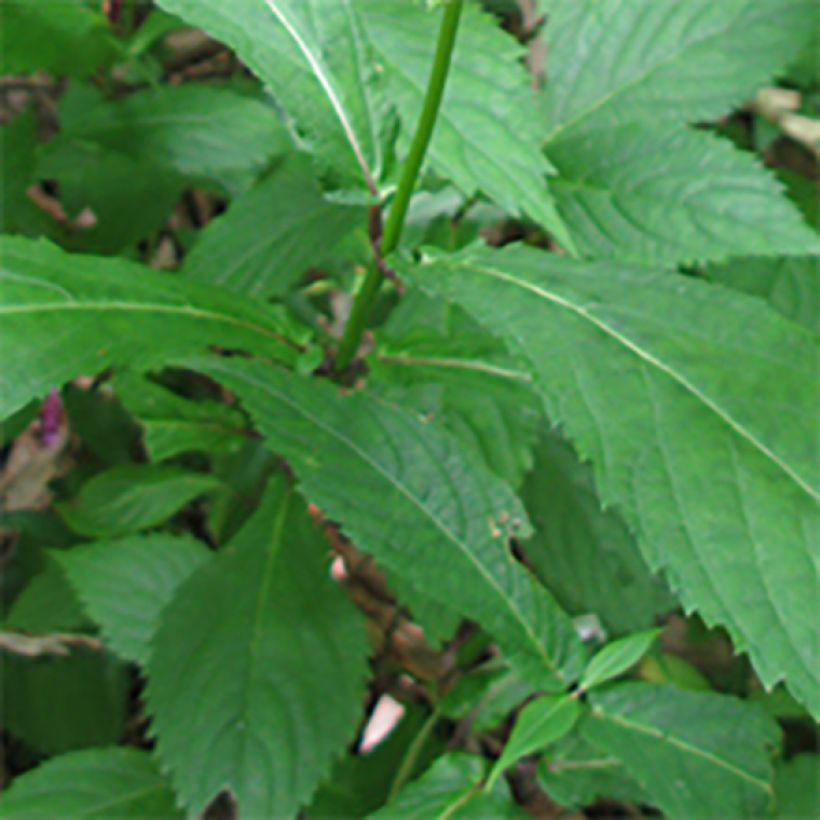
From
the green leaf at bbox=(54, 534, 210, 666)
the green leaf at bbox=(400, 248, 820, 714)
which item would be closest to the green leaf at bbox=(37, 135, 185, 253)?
the green leaf at bbox=(54, 534, 210, 666)

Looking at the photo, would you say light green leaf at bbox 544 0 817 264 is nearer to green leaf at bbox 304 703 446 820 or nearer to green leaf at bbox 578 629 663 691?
green leaf at bbox 578 629 663 691

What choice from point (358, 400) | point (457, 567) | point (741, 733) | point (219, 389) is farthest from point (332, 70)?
point (219, 389)

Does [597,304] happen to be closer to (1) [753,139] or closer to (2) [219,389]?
(2) [219,389]

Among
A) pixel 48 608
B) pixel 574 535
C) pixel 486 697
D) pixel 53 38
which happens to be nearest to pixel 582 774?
pixel 486 697

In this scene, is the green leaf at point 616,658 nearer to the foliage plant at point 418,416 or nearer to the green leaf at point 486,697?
the foliage plant at point 418,416

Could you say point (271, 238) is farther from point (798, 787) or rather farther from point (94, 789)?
point (798, 787)

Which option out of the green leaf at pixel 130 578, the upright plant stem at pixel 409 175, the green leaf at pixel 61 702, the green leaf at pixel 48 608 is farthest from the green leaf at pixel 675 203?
the green leaf at pixel 61 702

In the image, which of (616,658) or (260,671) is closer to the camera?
(616,658)

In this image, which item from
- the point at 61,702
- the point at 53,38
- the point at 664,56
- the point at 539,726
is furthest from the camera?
the point at 61,702
